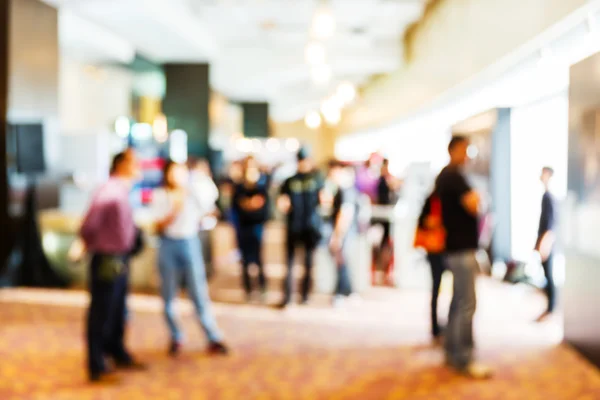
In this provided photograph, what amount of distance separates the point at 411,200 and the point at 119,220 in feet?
14.6

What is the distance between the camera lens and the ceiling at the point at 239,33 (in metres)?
8.46

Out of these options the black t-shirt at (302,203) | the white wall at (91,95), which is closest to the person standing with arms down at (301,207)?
the black t-shirt at (302,203)

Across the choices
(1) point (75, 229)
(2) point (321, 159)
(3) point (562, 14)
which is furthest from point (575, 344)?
(2) point (321, 159)

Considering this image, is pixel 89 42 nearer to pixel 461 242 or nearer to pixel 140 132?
pixel 140 132

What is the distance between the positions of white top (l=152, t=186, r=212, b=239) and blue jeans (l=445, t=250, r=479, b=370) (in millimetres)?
1921

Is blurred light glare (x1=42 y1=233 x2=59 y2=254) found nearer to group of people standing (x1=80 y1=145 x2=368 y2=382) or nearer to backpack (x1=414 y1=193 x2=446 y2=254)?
group of people standing (x1=80 y1=145 x2=368 y2=382)

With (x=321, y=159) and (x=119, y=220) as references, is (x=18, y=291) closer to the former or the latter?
(x=119, y=220)

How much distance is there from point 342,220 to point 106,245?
314 cm

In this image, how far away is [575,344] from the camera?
→ 4.82m

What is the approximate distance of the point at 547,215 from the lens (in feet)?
18.4

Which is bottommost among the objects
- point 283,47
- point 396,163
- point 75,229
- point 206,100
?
point 75,229

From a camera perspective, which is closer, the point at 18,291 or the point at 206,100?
the point at 18,291

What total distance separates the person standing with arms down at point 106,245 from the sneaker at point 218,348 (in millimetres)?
818

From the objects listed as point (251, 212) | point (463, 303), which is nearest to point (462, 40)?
point (251, 212)
